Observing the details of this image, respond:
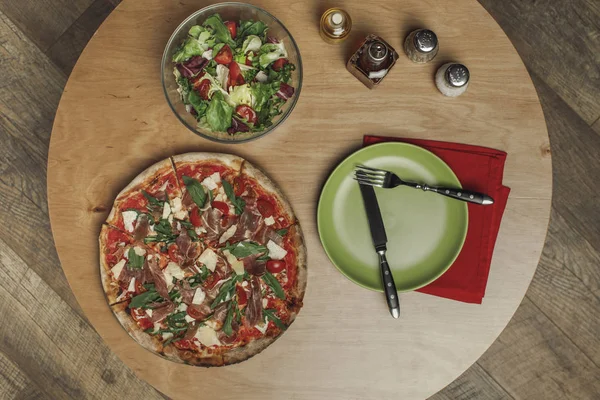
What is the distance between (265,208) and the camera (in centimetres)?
174

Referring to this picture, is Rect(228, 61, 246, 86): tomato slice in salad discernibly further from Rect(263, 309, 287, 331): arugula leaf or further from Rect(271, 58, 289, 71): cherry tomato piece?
Rect(263, 309, 287, 331): arugula leaf

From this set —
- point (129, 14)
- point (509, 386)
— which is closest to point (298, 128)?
point (129, 14)

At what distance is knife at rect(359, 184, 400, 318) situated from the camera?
1674mm

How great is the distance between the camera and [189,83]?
1614mm

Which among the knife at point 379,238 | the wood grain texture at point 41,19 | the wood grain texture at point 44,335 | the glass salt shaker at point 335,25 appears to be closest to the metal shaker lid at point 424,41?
the glass salt shaker at point 335,25

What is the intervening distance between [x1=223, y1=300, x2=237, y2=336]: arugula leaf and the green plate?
414 millimetres

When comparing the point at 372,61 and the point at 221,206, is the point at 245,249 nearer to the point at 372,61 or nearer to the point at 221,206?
the point at 221,206

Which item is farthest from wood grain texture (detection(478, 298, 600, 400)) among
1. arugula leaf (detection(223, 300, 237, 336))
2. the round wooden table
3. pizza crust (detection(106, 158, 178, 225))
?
pizza crust (detection(106, 158, 178, 225))

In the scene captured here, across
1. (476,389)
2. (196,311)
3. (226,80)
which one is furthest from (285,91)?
(476,389)

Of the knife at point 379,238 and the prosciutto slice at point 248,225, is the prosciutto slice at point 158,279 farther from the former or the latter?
the knife at point 379,238

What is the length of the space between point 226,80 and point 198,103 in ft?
0.40

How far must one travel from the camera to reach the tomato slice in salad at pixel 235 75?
1.60m

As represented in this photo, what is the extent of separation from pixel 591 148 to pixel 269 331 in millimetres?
1985

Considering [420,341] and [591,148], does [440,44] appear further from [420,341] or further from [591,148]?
[591,148]
